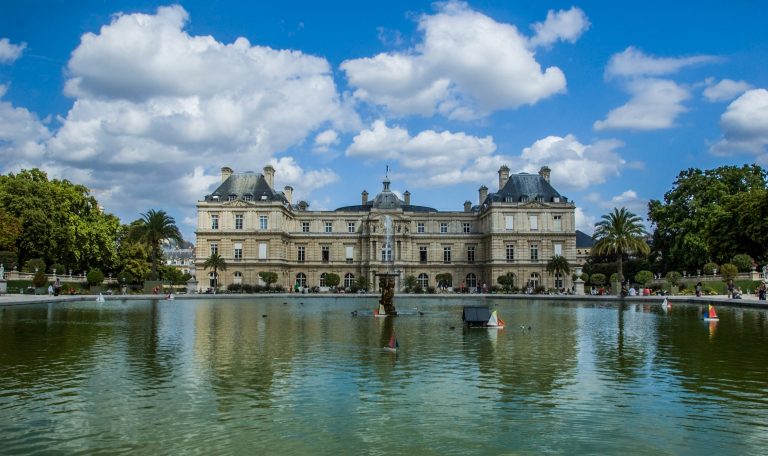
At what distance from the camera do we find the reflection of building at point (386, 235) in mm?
78188

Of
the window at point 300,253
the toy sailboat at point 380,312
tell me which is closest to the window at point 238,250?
the window at point 300,253

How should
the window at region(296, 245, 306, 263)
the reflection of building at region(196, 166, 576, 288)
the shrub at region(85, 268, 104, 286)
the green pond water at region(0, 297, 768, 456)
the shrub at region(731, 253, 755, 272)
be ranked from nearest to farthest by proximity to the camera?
1. the green pond water at region(0, 297, 768, 456)
2. the shrub at region(731, 253, 755, 272)
3. the shrub at region(85, 268, 104, 286)
4. the reflection of building at region(196, 166, 576, 288)
5. the window at region(296, 245, 306, 263)

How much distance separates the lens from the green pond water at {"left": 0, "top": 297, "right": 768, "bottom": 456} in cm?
899

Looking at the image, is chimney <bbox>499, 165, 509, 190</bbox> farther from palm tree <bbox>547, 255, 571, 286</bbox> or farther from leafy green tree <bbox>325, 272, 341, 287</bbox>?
leafy green tree <bbox>325, 272, 341, 287</bbox>

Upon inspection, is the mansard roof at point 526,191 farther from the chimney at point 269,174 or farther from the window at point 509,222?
the chimney at point 269,174

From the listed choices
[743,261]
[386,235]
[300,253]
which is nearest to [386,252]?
[386,235]

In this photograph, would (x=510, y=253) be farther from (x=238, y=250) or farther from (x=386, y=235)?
(x=238, y=250)

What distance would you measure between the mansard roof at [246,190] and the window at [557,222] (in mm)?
34362

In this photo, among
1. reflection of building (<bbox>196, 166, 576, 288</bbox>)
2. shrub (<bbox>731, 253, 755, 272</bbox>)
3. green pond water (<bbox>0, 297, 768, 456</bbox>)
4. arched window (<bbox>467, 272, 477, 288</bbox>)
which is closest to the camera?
green pond water (<bbox>0, 297, 768, 456</bbox>)

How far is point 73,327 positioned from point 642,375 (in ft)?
67.2

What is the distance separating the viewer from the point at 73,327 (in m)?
24.3

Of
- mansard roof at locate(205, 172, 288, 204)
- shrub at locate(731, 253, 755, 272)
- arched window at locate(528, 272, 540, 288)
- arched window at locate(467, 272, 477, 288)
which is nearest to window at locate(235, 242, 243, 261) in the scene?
mansard roof at locate(205, 172, 288, 204)

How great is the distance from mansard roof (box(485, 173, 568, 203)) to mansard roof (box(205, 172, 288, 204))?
28.3 metres

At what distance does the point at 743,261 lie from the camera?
183ft
